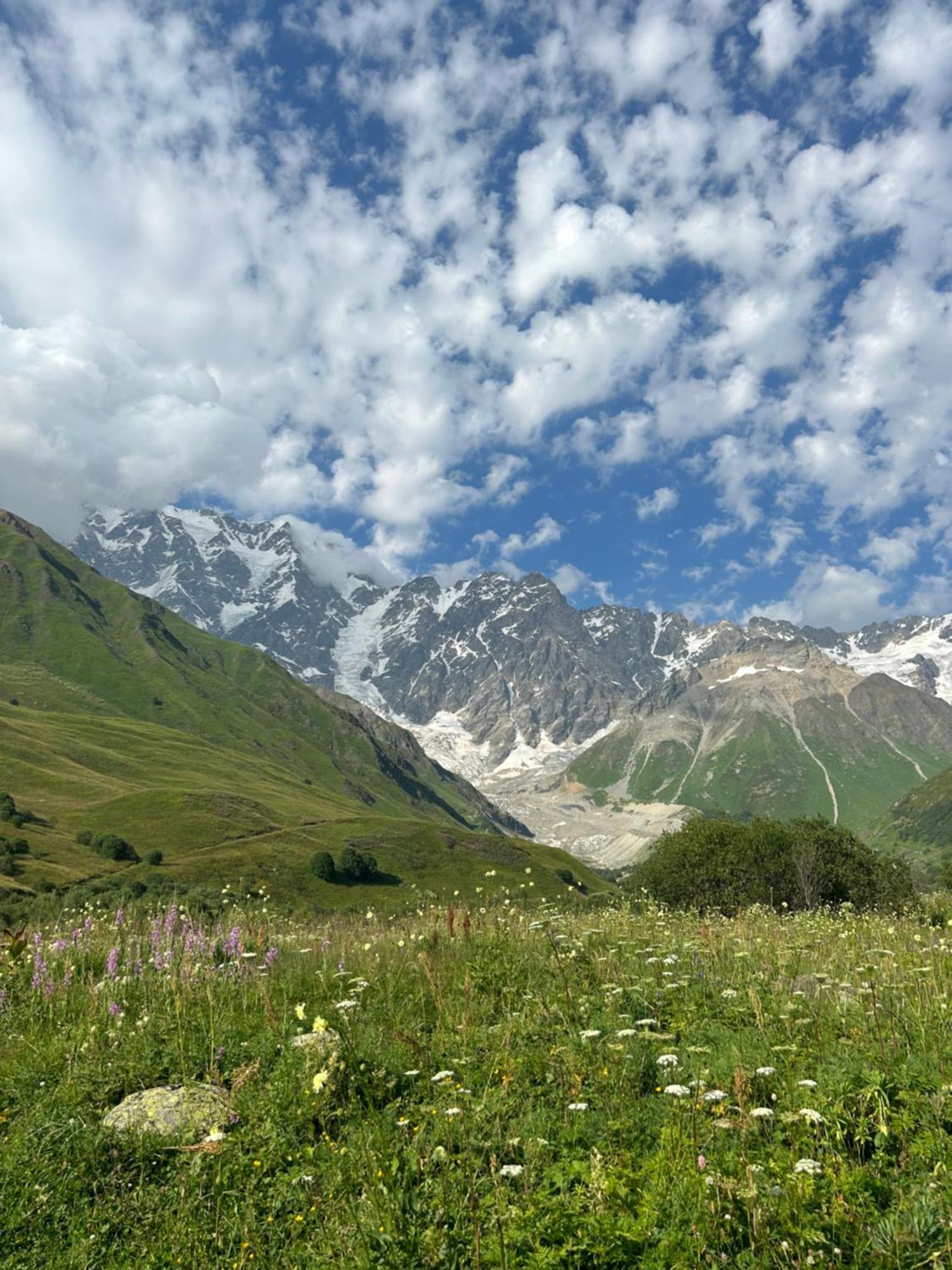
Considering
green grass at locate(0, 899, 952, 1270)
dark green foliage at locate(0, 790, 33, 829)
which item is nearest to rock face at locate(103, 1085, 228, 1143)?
green grass at locate(0, 899, 952, 1270)

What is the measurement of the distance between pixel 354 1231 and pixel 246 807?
157578mm

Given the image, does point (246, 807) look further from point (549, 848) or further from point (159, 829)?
point (549, 848)

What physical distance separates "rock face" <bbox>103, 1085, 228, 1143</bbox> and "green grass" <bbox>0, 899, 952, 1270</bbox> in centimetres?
18

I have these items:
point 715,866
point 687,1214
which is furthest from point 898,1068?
point 715,866

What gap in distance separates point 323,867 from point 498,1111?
122161 millimetres

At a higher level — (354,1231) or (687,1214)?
(687,1214)

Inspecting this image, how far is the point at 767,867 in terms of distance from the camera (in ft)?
222

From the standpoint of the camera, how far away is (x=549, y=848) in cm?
19350

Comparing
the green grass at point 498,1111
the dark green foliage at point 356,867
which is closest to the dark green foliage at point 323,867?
the dark green foliage at point 356,867

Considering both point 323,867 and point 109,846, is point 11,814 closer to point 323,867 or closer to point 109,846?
point 109,846

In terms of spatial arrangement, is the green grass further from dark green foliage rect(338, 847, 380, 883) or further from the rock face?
dark green foliage rect(338, 847, 380, 883)

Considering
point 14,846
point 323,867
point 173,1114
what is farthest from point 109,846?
point 173,1114

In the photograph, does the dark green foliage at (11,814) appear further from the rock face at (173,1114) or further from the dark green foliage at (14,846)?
the rock face at (173,1114)

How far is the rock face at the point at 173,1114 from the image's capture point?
278 inches
